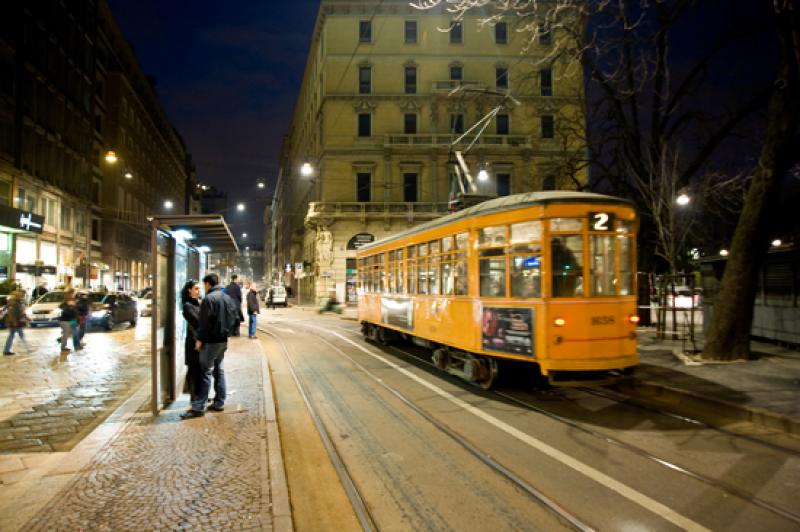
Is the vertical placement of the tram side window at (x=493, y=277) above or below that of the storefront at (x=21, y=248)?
below

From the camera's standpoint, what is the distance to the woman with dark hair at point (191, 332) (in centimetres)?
726

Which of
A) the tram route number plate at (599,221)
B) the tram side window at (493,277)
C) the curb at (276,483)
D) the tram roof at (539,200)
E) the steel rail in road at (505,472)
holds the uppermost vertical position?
the tram roof at (539,200)

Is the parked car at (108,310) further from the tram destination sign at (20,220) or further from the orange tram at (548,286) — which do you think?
the orange tram at (548,286)

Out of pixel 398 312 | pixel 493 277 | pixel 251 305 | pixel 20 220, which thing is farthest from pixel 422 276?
pixel 20 220

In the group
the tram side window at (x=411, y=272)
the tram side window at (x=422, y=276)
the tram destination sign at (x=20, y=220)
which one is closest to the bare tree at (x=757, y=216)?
the tram side window at (x=422, y=276)

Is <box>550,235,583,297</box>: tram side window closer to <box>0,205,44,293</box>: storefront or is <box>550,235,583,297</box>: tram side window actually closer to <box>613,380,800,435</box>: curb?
<box>613,380,800,435</box>: curb

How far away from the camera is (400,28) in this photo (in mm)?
41156

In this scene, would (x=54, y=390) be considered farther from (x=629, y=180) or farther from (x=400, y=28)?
(x=400, y=28)

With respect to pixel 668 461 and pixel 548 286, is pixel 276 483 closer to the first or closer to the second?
pixel 668 461

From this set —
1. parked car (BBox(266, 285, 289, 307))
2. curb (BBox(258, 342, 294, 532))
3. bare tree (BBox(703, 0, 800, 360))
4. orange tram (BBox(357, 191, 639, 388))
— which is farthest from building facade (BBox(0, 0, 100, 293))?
bare tree (BBox(703, 0, 800, 360))

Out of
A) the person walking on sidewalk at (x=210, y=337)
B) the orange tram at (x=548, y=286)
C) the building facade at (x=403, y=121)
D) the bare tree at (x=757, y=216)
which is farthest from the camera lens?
the building facade at (x=403, y=121)

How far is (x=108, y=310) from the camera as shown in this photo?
68.4 ft

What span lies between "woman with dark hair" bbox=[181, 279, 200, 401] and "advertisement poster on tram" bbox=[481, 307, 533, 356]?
440 cm

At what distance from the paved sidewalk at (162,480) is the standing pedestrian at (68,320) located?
7938mm
